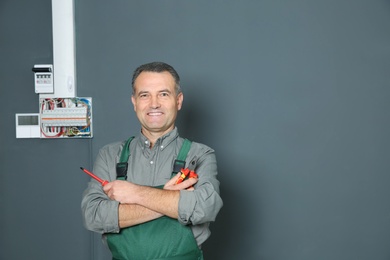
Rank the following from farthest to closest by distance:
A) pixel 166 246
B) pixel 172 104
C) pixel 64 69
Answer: pixel 64 69, pixel 172 104, pixel 166 246

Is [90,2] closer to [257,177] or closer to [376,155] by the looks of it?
[257,177]

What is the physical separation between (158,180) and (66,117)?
987mm

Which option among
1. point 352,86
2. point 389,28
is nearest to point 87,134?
point 352,86

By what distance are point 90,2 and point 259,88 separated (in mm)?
1097

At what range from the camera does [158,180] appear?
1.48 metres

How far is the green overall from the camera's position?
1340 millimetres

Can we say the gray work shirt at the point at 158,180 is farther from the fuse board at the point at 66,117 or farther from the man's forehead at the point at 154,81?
the fuse board at the point at 66,117

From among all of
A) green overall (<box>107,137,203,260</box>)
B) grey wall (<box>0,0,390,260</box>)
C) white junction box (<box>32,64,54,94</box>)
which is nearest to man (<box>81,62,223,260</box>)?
green overall (<box>107,137,203,260</box>)

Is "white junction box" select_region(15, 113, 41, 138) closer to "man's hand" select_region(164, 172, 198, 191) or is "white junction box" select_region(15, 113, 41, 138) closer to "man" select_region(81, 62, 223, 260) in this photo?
"man" select_region(81, 62, 223, 260)

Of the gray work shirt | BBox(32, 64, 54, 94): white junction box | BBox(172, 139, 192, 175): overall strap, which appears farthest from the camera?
BBox(32, 64, 54, 94): white junction box

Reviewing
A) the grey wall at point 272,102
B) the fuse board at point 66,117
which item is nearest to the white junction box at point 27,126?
the fuse board at point 66,117

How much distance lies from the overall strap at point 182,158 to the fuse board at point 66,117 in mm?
951

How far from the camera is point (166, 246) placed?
4.42 feet

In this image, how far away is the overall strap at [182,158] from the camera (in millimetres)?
1440
